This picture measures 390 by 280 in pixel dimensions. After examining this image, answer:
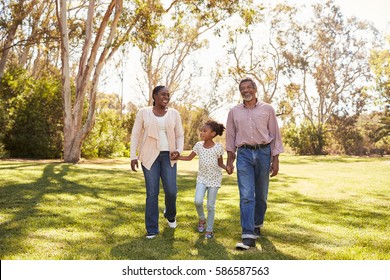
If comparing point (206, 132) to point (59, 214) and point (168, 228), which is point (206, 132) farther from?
point (59, 214)

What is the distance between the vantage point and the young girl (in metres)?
6.05

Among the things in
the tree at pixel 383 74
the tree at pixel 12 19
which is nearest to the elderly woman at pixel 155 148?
the tree at pixel 12 19

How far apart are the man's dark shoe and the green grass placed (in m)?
0.08

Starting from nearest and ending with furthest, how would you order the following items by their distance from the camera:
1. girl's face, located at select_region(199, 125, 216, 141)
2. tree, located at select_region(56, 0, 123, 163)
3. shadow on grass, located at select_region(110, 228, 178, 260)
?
shadow on grass, located at select_region(110, 228, 178, 260) → girl's face, located at select_region(199, 125, 216, 141) → tree, located at select_region(56, 0, 123, 163)

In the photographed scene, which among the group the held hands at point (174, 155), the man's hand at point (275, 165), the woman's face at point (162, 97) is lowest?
the man's hand at point (275, 165)

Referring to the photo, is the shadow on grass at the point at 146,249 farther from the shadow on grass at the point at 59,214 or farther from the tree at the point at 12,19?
the tree at the point at 12,19

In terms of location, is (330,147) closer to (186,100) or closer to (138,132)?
(186,100)

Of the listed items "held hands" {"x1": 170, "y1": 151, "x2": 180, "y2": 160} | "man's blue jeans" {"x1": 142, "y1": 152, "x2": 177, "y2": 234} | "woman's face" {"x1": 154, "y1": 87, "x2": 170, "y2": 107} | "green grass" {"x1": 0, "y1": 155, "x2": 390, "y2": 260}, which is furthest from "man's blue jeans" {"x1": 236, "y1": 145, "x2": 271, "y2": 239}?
"woman's face" {"x1": 154, "y1": 87, "x2": 170, "y2": 107}

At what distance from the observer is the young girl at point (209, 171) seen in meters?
6.05

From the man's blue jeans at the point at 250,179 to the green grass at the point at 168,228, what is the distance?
35cm

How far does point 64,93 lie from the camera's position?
1867 centimetres

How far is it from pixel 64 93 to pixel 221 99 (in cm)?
3369

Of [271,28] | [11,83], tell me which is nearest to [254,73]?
[271,28]

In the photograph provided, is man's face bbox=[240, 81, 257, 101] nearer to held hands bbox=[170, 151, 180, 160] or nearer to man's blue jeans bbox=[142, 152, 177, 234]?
held hands bbox=[170, 151, 180, 160]
